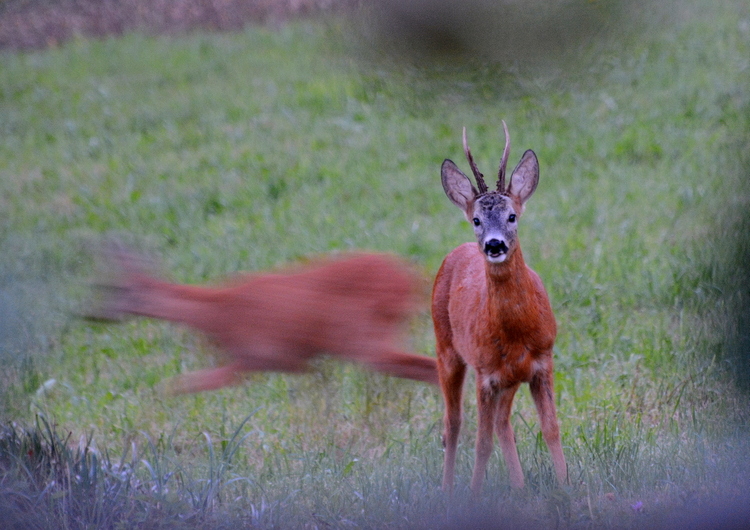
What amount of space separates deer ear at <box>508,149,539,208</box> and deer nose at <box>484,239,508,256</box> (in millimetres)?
121

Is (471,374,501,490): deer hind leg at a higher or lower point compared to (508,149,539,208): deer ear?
lower

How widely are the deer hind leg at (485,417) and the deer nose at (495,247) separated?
20.3 inches

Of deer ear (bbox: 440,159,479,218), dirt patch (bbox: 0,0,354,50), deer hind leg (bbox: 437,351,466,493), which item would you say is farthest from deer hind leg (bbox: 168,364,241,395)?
dirt patch (bbox: 0,0,354,50)

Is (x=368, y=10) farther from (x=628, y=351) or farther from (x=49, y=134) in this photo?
(x=49, y=134)

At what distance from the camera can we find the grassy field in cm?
Result: 110

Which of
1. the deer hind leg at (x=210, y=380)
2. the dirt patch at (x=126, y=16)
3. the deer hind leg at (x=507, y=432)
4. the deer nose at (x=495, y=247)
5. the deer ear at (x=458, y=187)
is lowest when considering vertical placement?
the deer hind leg at (x=507, y=432)

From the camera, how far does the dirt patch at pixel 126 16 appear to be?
0.99 metres

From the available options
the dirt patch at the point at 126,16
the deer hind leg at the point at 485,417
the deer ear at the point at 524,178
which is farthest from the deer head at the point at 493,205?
the dirt patch at the point at 126,16

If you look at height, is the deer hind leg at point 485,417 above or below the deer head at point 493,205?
below

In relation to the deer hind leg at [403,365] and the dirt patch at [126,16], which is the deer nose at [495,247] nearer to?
the dirt patch at [126,16]

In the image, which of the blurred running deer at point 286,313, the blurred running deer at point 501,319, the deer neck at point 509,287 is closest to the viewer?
the blurred running deer at point 501,319

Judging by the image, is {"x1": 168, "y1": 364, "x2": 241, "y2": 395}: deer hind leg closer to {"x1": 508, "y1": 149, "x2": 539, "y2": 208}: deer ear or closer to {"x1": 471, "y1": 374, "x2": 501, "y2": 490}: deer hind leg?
{"x1": 471, "y1": 374, "x2": 501, "y2": 490}: deer hind leg

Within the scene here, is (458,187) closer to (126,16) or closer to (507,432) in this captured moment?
(507,432)

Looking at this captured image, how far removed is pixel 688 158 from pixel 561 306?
1906 mm
